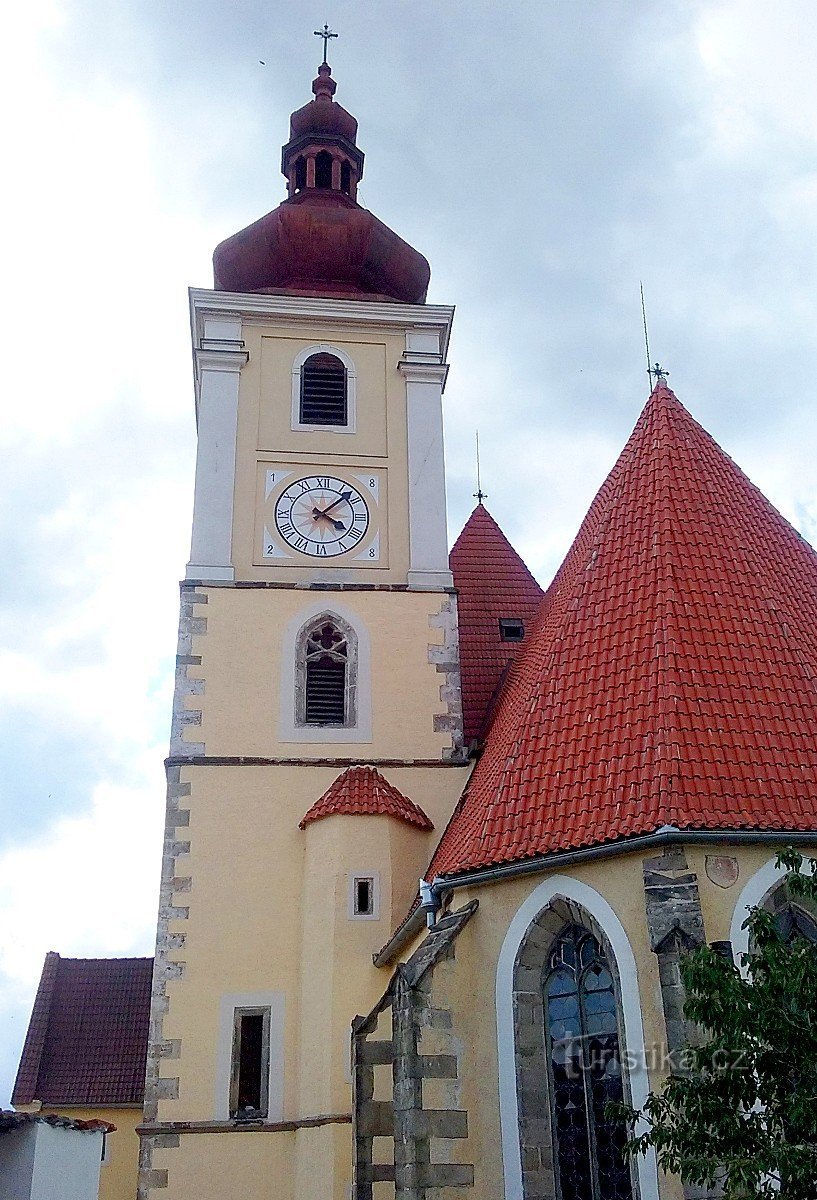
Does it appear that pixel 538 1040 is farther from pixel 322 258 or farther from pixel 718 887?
pixel 322 258

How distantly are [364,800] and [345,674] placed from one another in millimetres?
2031

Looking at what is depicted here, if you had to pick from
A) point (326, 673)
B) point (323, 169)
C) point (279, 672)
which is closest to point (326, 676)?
point (326, 673)

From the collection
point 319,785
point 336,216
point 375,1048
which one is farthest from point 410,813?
point 336,216

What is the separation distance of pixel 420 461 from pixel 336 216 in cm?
397

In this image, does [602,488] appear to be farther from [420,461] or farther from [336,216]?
[336,216]

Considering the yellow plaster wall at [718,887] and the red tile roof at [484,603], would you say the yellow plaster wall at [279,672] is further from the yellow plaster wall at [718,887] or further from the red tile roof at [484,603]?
the yellow plaster wall at [718,887]

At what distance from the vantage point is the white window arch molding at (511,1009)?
8.80m

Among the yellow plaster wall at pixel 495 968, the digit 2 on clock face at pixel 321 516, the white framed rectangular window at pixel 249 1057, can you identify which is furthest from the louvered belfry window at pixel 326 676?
the yellow plaster wall at pixel 495 968

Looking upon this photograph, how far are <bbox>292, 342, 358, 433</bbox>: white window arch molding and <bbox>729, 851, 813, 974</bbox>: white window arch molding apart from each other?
9.31 m

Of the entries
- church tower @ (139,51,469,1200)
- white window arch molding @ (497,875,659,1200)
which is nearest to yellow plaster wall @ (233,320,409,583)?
church tower @ (139,51,469,1200)

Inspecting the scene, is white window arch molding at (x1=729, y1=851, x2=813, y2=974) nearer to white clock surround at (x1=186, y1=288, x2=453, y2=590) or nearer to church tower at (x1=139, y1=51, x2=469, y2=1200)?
church tower at (x1=139, y1=51, x2=469, y2=1200)

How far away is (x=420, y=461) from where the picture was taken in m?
16.7

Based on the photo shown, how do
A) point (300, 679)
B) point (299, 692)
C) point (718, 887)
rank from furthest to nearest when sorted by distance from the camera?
point (300, 679)
point (299, 692)
point (718, 887)

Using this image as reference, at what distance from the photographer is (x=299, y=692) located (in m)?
14.9
